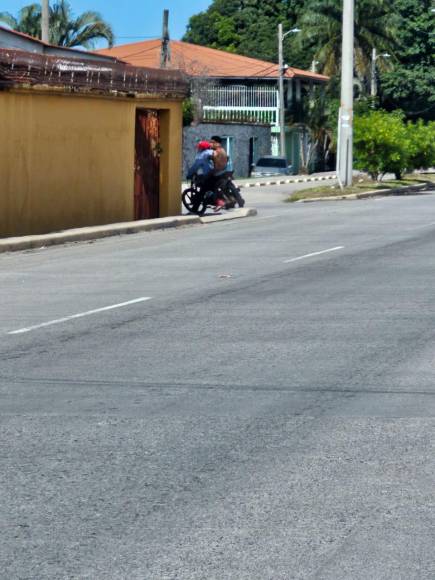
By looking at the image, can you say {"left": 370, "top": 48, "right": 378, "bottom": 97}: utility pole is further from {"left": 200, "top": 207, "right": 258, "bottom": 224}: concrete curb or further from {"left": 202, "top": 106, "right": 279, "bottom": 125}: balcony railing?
{"left": 200, "top": 207, "right": 258, "bottom": 224}: concrete curb

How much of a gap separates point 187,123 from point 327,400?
176ft

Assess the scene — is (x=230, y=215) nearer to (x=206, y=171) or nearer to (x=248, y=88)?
(x=206, y=171)

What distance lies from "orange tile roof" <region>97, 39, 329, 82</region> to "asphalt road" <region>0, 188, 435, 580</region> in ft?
201

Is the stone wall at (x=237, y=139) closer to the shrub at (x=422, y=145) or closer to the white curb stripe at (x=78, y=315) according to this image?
the shrub at (x=422, y=145)

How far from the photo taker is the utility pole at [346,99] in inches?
1560

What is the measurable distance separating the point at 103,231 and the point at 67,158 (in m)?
1.45

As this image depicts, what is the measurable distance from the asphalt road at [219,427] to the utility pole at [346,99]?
24532 millimetres

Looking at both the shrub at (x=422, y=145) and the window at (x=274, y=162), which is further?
the window at (x=274, y=162)

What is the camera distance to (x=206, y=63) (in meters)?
78.5

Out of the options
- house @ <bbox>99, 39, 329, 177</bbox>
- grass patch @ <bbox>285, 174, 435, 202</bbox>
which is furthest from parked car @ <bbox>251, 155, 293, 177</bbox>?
grass patch @ <bbox>285, 174, 435, 202</bbox>

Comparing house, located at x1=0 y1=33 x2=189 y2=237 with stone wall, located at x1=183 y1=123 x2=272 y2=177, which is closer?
house, located at x1=0 y1=33 x2=189 y2=237

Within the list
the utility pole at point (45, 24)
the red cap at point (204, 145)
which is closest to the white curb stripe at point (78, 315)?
the red cap at point (204, 145)

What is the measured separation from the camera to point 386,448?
6.98 metres

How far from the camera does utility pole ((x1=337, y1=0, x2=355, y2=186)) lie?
39625 mm
